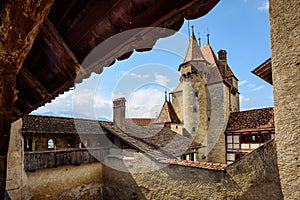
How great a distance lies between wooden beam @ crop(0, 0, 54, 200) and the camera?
832 mm

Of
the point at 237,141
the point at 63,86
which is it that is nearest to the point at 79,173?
the point at 63,86

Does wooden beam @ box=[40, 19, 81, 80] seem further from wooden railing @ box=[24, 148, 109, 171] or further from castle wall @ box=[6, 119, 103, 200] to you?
wooden railing @ box=[24, 148, 109, 171]

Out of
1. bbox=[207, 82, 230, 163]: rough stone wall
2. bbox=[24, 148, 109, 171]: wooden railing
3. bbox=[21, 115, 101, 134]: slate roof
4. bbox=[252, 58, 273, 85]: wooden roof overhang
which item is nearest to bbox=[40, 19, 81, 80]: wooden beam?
bbox=[252, 58, 273, 85]: wooden roof overhang

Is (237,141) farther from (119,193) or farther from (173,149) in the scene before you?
(119,193)

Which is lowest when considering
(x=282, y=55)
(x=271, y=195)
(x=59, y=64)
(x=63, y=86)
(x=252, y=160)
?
(x=271, y=195)

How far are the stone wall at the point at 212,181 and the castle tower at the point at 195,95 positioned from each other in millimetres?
9751

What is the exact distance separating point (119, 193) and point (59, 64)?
1006cm

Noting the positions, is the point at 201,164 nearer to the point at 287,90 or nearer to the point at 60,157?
the point at 287,90

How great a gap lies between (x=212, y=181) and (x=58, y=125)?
8831mm

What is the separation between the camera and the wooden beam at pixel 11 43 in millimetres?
832

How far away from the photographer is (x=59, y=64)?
1.64m

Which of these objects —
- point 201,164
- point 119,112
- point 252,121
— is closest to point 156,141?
point 119,112

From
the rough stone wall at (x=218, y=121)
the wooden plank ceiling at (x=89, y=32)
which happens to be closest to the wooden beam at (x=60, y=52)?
the wooden plank ceiling at (x=89, y=32)

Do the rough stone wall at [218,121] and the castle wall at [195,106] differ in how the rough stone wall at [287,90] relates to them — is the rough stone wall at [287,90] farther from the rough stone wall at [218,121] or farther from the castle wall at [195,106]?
the castle wall at [195,106]
